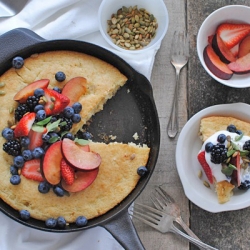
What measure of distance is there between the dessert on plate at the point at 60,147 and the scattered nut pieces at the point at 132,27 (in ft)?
0.82

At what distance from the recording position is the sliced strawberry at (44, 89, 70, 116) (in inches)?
101

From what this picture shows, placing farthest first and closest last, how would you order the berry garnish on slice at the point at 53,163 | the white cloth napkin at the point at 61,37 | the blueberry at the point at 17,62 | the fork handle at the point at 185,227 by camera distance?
the fork handle at the point at 185,227
the white cloth napkin at the point at 61,37
the blueberry at the point at 17,62
the berry garnish on slice at the point at 53,163

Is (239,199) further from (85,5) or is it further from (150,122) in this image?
(85,5)

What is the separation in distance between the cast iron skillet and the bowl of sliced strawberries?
40 centimetres

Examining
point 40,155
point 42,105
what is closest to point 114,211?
point 40,155

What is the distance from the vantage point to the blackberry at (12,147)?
2.52 meters

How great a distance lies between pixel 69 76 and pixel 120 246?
0.94 metres

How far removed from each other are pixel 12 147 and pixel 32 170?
151 mm

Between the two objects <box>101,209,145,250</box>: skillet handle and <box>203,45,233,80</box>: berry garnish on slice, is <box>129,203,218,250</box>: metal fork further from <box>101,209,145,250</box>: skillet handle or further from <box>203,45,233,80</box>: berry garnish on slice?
<box>203,45,233,80</box>: berry garnish on slice

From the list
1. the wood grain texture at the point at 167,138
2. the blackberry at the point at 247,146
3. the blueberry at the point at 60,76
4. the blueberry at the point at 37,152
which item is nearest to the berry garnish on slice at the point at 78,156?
the blueberry at the point at 37,152

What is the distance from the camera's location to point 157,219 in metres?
2.84

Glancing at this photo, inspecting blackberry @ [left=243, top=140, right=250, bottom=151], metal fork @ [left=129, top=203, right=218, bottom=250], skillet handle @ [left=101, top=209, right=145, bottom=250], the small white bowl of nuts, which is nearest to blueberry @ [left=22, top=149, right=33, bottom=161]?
skillet handle @ [left=101, top=209, right=145, bottom=250]

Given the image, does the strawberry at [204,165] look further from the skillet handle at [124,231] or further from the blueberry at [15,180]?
the blueberry at [15,180]

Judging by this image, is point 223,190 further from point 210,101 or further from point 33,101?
point 33,101
